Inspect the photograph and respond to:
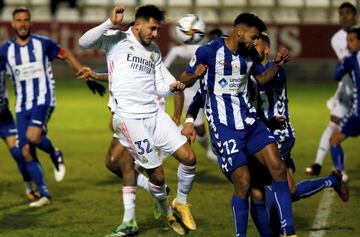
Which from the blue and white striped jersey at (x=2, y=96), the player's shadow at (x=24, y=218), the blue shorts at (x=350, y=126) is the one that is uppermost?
the blue and white striped jersey at (x=2, y=96)

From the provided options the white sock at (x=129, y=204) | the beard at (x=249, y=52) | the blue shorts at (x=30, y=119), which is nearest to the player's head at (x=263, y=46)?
the beard at (x=249, y=52)

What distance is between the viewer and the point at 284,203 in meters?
8.15

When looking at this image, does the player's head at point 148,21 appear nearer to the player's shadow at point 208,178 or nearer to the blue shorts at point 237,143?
the blue shorts at point 237,143

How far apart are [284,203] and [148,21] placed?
199 centimetres

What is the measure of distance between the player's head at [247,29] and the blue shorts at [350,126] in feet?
13.7

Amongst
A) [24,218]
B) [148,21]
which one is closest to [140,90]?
[148,21]

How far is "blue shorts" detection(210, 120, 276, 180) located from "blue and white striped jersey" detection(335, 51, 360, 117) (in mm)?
3764

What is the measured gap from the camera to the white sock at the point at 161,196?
362 inches

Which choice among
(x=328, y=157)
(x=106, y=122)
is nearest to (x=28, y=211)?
(x=328, y=157)

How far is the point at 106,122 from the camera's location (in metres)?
18.9

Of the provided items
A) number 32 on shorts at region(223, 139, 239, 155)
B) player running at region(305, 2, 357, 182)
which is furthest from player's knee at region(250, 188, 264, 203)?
player running at region(305, 2, 357, 182)

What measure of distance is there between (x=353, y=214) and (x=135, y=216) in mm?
2205

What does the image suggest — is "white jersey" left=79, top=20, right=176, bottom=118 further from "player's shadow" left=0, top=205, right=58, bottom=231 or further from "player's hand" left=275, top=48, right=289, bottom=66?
"player's shadow" left=0, top=205, right=58, bottom=231

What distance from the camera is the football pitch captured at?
373 inches
